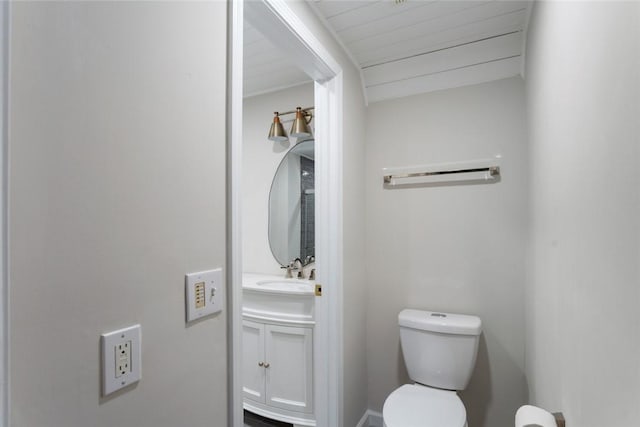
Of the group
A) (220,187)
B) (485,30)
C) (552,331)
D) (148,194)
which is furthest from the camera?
(485,30)

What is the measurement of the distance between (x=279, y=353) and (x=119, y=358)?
135cm

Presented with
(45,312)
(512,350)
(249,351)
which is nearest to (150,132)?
(45,312)

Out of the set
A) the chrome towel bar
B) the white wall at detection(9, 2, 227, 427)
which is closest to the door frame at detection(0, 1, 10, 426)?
the white wall at detection(9, 2, 227, 427)

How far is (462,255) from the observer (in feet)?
5.84

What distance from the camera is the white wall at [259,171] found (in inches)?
93.4

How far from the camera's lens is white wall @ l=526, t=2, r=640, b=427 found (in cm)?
45

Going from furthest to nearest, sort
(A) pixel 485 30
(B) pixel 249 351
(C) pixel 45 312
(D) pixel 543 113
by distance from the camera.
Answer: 1. (B) pixel 249 351
2. (A) pixel 485 30
3. (D) pixel 543 113
4. (C) pixel 45 312

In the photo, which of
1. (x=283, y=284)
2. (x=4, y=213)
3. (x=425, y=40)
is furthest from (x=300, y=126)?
(x=4, y=213)

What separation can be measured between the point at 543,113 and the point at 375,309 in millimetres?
1370

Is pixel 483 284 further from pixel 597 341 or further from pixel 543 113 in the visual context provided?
pixel 597 341

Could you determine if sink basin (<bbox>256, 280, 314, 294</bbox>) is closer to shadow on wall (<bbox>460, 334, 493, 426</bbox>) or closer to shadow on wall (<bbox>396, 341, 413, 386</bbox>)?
shadow on wall (<bbox>396, 341, 413, 386</bbox>)

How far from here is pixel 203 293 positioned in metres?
0.79

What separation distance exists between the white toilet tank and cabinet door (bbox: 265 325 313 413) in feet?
1.84

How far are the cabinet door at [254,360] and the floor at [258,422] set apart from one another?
0.20 metres
